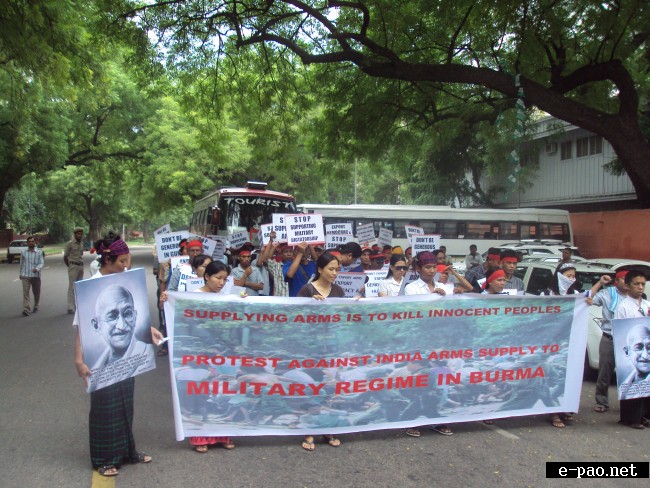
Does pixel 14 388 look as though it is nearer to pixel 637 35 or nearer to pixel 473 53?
pixel 473 53

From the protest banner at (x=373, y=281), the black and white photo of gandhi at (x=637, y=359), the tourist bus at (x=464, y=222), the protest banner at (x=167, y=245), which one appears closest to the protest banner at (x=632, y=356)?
the black and white photo of gandhi at (x=637, y=359)

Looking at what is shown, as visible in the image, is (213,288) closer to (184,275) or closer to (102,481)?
(102,481)

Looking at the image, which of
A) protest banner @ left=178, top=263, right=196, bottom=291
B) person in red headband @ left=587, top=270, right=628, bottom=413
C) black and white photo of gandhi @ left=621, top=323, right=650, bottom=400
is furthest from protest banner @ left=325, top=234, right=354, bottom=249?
black and white photo of gandhi @ left=621, top=323, right=650, bottom=400

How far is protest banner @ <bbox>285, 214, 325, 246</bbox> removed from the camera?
7.79 metres

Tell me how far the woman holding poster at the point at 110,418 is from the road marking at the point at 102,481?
0.09ft

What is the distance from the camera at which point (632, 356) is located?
214 inches

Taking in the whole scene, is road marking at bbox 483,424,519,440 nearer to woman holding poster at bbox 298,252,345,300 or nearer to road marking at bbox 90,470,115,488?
woman holding poster at bbox 298,252,345,300

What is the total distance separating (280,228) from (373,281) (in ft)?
4.86

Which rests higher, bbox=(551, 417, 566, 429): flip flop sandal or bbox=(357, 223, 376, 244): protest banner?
bbox=(357, 223, 376, 244): protest banner

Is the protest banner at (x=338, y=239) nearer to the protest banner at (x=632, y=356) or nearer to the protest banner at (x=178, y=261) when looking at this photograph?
the protest banner at (x=178, y=261)

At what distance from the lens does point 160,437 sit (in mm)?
5027

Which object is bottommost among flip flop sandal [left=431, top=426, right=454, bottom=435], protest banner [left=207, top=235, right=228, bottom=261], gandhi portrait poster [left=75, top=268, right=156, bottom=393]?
flip flop sandal [left=431, top=426, right=454, bottom=435]

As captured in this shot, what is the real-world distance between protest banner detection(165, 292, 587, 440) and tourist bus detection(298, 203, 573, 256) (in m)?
20.3

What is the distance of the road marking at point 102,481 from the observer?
4057mm
